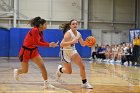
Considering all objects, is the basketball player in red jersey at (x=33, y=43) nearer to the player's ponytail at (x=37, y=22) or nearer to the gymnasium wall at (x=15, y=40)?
the player's ponytail at (x=37, y=22)

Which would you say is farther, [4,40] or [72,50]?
[4,40]

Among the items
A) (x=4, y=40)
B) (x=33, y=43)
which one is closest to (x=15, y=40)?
(x=4, y=40)

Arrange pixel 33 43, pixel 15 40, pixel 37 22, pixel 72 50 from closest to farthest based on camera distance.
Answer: pixel 33 43
pixel 37 22
pixel 72 50
pixel 15 40

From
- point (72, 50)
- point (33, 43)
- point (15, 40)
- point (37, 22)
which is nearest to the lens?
point (33, 43)

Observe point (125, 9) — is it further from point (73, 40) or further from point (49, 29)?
point (73, 40)

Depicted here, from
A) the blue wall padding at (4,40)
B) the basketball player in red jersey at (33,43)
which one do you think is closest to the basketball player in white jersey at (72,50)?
the basketball player in red jersey at (33,43)

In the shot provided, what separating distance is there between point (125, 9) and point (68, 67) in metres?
22.2

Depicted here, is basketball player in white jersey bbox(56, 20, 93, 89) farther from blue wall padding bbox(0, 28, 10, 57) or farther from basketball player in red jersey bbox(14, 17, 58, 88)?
blue wall padding bbox(0, 28, 10, 57)

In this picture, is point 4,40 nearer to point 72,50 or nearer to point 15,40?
point 15,40

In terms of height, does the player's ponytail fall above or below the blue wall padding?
above

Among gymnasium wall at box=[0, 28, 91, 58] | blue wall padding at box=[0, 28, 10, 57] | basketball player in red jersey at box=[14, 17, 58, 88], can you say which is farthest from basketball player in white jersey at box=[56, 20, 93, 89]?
blue wall padding at box=[0, 28, 10, 57]

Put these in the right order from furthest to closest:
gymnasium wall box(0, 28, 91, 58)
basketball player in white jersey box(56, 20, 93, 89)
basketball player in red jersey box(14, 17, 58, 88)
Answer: gymnasium wall box(0, 28, 91, 58), basketball player in white jersey box(56, 20, 93, 89), basketball player in red jersey box(14, 17, 58, 88)

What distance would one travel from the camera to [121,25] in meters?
30.9

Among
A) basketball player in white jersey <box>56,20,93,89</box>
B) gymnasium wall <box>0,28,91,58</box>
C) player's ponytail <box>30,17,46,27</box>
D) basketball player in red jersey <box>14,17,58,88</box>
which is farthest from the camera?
gymnasium wall <box>0,28,91,58</box>
